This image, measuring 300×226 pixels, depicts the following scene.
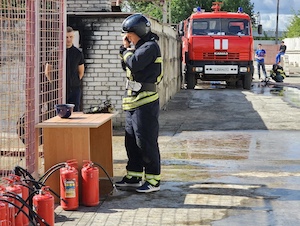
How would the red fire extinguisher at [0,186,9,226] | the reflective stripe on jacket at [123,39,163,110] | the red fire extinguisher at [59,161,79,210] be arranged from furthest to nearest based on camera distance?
the reflective stripe on jacket at [123,39,163,110] → the red fire extinguisher at [59,161,79,210] → the red fire extinguisher at [0,186,9,226]

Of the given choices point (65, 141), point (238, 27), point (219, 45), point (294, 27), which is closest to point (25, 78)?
point (65, 141)

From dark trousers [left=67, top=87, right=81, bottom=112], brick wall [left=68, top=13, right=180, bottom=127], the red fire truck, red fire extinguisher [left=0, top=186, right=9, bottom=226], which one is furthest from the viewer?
the red fire truck

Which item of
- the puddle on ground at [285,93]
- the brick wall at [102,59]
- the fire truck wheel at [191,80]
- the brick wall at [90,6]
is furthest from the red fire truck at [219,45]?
the brick wall at [102,59]

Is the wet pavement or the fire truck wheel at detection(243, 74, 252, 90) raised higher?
the fire truck wheel at detection(243, 74, 252, 90)

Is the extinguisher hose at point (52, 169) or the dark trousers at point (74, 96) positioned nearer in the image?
the extinguisher hose at point (52, 169)

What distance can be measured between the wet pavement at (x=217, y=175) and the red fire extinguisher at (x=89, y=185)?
9cm

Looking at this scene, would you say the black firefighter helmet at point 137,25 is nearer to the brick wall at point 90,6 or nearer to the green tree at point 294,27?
the brick wall at point 90,6

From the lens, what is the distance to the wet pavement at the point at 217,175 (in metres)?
5.64

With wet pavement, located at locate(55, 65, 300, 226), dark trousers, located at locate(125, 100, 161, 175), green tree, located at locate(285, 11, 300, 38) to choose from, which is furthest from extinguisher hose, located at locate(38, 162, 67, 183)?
green tree, located at locate(285, 11, 300, 38)

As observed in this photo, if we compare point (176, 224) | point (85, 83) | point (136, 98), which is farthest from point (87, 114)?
point (85, 83)

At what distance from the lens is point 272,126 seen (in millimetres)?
11719

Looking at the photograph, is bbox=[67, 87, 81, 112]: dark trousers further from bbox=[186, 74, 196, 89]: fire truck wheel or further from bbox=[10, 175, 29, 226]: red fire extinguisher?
bbox=[186, 74, 196, 89]: fire truck wheel

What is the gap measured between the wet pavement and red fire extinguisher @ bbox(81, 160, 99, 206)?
9 cm

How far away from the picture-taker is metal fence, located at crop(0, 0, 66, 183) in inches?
230
